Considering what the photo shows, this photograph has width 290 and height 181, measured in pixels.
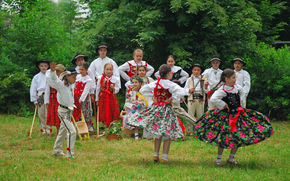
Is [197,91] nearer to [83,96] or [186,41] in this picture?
[186,41]

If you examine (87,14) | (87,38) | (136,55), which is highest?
(87,14)

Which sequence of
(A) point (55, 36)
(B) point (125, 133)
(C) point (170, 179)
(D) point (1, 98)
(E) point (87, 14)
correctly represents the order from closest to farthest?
(C) point (170, 179), (B) point (125, 133), (D) point (1, 98), (A) point (55, 36), (E) point (87, 14)

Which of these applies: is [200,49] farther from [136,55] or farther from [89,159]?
[89,159]

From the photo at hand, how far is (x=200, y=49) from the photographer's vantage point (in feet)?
37.4

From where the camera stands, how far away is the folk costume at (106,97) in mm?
9188

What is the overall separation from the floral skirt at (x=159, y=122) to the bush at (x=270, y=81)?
654cm

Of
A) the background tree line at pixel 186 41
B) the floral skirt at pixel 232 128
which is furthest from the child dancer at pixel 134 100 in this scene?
the floral skirt at pixel 232 128

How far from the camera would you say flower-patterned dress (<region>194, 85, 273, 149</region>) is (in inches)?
228

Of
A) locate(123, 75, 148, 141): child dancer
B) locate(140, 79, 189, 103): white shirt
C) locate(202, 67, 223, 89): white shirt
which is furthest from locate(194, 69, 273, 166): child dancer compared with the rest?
locate(202, 67, 223, 89): white shirt

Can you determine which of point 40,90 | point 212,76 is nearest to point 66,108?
point 40,90

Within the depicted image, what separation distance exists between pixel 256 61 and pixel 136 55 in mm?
4945

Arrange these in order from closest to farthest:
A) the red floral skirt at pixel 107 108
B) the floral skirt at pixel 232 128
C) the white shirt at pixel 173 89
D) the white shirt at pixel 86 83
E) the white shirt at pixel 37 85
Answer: the floral skirt at pixel 232 128 → the white shirt at pixel 173 89 → the white shirt at pixel 86 83 → the red floral skirt at pixel 107 108 → the white shirt at pixel 37 85

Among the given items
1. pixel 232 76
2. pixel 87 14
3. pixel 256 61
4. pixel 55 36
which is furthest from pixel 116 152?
pixel 87 14

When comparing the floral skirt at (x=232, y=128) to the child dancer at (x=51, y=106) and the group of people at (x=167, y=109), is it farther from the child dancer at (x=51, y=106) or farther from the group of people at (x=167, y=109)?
the child dancer at (x=51, y=106)
